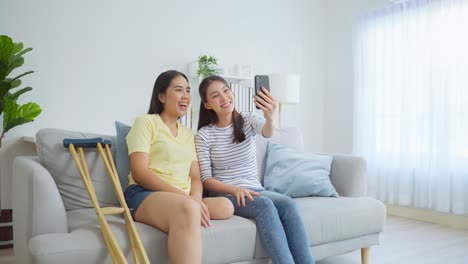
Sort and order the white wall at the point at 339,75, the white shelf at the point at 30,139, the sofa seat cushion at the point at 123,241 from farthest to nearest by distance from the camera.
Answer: the white wall at the point at 339,75 → the white shelf at the point at 30,139 → the sofa seat cushion at the point at 123,241

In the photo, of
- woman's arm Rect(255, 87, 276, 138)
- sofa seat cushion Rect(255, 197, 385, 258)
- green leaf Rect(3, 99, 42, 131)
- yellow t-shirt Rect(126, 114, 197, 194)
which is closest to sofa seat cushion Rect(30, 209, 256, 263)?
sofa seat cushion Rect(255, 197, 385, 258)

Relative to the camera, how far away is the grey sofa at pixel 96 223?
4.47 ft

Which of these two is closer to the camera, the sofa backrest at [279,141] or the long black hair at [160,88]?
the long black hair at [160,88]

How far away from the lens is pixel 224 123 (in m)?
2.00

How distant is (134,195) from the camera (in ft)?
5.43

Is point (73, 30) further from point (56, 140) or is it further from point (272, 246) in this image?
point (272, 246)

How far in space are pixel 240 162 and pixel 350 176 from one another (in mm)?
752

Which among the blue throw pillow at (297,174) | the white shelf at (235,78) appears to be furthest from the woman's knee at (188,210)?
the white shelf at (235,78)

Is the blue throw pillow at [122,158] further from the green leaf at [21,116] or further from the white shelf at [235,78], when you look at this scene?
the white shelf at [235,78]

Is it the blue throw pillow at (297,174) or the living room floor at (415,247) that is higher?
the blue throw pillow at (297,174)

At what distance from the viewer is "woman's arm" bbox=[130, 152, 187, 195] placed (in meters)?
1.61

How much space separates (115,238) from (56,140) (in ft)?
2.09

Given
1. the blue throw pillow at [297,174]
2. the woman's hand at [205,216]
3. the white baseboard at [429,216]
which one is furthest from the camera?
the white baseboard at [429,216]

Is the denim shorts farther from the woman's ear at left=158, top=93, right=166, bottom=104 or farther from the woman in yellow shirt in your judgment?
the woman's ear at left=158, top=93, right=166, bottom=104
